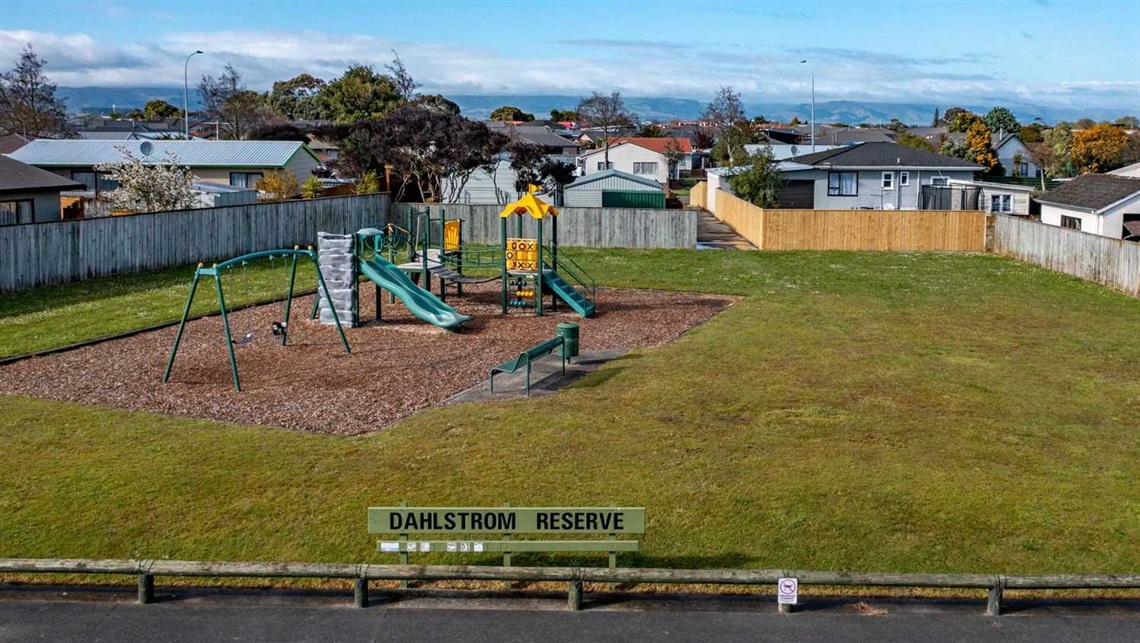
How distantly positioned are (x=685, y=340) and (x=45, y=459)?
43.8ft

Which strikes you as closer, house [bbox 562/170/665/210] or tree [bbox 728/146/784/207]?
tree [bbox 728/146/784/207]

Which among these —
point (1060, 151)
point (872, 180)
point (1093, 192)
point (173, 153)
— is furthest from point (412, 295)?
point (1060, 151)

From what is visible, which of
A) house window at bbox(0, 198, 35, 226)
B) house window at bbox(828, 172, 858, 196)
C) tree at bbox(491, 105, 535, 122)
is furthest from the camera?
tree at bbox(491, 105, 535, 122)

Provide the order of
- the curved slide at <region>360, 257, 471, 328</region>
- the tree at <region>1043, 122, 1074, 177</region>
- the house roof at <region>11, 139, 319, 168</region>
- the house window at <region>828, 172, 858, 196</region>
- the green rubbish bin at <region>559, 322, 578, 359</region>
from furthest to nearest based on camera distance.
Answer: the tree at <region>1043, 122, 1074, 177</region>
the house roof at <region>11, 139, 319, 168</region>
the house window at <region>828, 172, 858, 196</region>
the curved slide at <region>360, 257, 471, 328</region>
the green rubbish bin at <region>559, 322, 578, 359</region>

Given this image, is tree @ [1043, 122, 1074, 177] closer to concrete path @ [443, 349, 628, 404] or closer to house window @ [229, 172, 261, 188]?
house window @ [229, 172, 261, 188]

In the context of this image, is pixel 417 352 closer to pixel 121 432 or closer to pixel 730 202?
pixel 121 432

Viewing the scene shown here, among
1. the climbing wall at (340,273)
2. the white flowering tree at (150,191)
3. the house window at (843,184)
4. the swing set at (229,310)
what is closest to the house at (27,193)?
the white flowering tree at (150,191)

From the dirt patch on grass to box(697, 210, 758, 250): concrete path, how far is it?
1886cm

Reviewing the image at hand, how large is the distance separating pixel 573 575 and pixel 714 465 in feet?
15.6

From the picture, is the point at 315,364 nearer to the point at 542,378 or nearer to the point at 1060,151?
the point at 542,378

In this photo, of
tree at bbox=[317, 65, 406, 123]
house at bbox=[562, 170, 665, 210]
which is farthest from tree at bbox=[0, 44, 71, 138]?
house at bbox=[562, 170, 665, 210]

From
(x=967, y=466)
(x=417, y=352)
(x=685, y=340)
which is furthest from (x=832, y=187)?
(x=967, y=466)

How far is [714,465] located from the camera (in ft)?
48.0

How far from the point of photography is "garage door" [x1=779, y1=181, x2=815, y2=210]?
58.7 m
